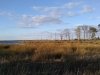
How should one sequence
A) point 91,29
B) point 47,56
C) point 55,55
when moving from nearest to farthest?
point 47,56
point 55,55
point 91,29

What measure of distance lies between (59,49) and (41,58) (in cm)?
381

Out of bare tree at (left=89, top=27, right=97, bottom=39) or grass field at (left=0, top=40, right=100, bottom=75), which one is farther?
bare tree at (left=89, top=27, right=97, bottom=39)

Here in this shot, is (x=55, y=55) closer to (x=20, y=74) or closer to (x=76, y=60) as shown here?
(x=76, y=60)

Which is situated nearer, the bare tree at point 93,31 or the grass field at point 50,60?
the grass field at point 50,60

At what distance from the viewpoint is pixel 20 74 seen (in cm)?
696

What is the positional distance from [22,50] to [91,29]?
7936 centimetres

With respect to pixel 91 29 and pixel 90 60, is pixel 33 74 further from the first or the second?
pixel 91 29

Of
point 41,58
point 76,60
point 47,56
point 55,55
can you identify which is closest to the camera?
point 76,60

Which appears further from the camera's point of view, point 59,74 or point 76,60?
point 76,60

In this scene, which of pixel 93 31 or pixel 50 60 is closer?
pixel 50 60

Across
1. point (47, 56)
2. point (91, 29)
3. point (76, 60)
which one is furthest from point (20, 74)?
point (91, 29)

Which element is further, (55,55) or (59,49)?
(59,49)


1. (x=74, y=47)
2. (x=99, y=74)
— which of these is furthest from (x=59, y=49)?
(x=99, y=74)

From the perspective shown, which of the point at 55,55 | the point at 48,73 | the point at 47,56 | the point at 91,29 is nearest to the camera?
the point at 48,73
